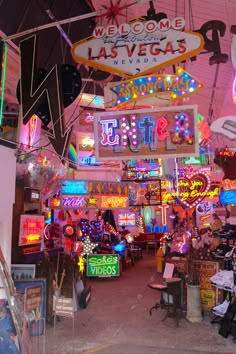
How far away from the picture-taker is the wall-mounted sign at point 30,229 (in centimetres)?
777

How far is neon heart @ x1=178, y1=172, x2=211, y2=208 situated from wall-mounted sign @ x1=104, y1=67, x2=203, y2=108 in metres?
7.56

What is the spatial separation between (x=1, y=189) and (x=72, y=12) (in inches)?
→ 231

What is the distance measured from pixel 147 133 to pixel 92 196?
5.26 meters

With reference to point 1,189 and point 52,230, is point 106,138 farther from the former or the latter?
point 52,230

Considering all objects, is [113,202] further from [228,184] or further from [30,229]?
[228,184]

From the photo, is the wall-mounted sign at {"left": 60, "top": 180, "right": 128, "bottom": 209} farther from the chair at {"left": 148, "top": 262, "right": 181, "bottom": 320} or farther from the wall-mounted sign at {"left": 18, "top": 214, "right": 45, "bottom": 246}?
the chair at {"left": 148, "top": 262, "right": 181, "bottom": 320}

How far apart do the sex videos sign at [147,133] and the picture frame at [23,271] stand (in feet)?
10.7

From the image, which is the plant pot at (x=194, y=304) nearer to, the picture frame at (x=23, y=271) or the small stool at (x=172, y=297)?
the small stool at (x=172, y=297)

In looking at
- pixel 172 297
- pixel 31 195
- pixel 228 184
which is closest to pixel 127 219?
pixel 228 184

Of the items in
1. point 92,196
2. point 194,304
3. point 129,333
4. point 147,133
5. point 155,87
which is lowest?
point 129,333

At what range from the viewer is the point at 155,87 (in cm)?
546

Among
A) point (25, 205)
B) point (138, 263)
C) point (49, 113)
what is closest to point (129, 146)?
point (49, 113)

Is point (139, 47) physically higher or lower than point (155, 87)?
higher

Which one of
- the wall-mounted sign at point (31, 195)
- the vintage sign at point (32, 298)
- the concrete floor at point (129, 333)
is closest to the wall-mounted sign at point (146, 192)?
the concrete floor at point (129, 333)
